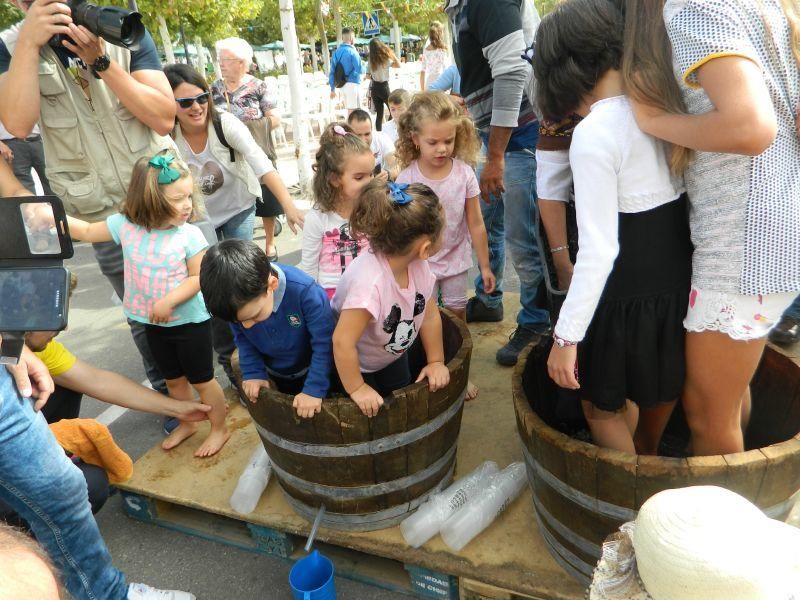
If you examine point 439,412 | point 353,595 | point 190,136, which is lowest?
point 353,595

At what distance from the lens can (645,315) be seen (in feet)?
5.17

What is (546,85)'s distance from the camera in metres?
1.58

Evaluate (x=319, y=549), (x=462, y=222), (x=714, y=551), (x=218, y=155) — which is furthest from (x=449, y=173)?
(x=714, y=551)

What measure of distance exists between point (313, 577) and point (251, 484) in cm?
51

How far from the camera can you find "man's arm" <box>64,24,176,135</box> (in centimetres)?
223

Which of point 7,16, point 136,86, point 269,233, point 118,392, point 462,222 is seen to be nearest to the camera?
point 136,86

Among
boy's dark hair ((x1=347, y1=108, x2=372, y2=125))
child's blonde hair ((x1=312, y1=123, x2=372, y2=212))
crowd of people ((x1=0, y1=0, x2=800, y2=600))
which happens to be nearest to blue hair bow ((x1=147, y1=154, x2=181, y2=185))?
crowd of people ((x1=0, y1=0, x2=800, y2=600))

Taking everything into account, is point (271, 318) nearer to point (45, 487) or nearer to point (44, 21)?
point (45, 487)

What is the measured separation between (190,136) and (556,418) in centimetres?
241

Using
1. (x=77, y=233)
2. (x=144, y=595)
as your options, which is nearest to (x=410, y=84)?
(x=77, y=233)

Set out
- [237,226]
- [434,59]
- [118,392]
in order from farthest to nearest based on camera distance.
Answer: [434,59], [237,226], [118,392]

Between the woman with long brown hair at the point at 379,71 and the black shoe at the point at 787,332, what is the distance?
7448 mm

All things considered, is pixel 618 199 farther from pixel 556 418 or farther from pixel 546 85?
pixel 556 418

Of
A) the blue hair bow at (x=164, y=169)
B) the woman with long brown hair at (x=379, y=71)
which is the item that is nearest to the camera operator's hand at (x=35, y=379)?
the blue hair bow at (x=164, y=169)
